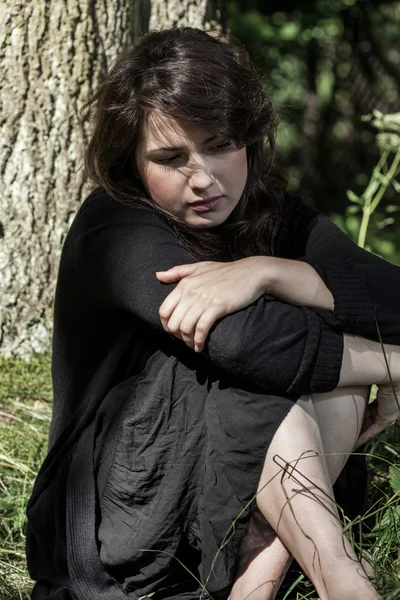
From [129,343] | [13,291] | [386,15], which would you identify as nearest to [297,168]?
[386,15]

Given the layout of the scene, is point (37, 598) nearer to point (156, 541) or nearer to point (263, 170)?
point (156, 541)

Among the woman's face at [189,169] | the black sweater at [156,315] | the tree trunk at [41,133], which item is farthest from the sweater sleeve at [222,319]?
the tree trunk at [41,133]

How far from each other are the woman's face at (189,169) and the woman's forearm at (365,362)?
1.70 feet

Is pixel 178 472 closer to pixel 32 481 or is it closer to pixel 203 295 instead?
pixel 203 295

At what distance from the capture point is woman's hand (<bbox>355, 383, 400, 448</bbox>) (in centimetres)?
213

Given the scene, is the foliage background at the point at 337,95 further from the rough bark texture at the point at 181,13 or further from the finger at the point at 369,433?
the finger at the point at 369,433

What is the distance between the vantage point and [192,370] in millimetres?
1992

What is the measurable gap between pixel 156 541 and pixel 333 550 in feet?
1.45

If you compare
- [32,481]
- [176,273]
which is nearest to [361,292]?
[176,273]

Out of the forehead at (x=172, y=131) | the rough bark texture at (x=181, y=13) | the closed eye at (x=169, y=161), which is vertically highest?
the rough bark texture at (x=181, y=13)

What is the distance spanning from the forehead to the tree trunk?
964mm

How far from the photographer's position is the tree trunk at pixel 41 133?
2980 millimetres

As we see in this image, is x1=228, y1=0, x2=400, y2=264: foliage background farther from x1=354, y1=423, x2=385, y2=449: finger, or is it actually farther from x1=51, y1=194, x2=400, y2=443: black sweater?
x1=51, y1=194, x2=400, y2=443: black sweater

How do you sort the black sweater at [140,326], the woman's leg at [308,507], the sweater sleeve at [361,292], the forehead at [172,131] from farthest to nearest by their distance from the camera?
the forehead at [172,131] → the sweater sleeve at [361,292] → the black sweater at [140,326] → the woman's leg at [308,507]
